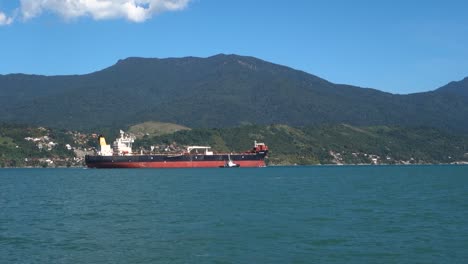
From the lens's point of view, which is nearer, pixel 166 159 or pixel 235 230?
pixel 235 230

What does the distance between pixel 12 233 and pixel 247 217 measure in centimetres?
1522

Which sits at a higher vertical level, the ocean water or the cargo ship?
the cargo ship

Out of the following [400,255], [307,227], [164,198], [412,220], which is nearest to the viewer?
[400,255]

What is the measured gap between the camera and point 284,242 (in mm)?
34000

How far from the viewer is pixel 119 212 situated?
48844 mm

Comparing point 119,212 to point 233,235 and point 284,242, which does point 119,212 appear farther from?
point 284,242

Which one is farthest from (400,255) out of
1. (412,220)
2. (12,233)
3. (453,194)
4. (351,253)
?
(453,194)

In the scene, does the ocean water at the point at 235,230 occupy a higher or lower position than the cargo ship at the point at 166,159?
lower

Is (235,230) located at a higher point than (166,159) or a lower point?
lower

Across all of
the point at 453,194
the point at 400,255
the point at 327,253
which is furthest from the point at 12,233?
the point at 453,194

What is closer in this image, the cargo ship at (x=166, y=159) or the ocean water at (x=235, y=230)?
the ocean water at (x=235, y=230)

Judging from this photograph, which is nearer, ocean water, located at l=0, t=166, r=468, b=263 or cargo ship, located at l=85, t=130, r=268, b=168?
ocean water, located at l=0, t=166, r=468, b=263

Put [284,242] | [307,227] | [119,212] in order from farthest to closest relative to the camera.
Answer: [119,212], [307,227], [284,242]

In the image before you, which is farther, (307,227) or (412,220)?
(412,220)
